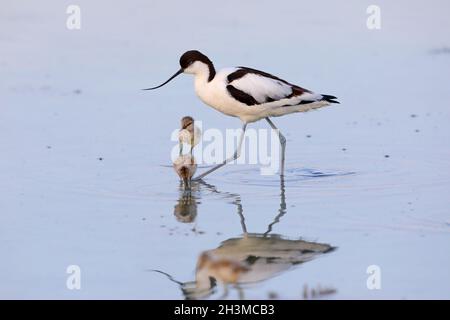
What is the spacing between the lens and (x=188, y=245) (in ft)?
24.8

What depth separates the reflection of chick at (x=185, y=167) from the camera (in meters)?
9.20

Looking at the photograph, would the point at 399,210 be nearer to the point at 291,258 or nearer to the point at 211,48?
the point at 291,258

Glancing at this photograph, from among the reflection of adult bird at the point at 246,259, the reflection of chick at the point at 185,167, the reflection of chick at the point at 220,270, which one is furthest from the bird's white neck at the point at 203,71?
the reflection of chick at the point at 220,270

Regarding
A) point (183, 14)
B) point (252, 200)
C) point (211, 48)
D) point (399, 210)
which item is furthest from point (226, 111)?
point (183, 14)

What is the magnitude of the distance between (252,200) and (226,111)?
A: 4.68ft

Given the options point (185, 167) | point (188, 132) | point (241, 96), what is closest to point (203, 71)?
point (241, 96)

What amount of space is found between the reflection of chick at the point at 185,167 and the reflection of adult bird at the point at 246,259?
1.01m

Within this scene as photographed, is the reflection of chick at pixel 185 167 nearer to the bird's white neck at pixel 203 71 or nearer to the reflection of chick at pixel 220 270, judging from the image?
the bird's white neck at pixel 203 71

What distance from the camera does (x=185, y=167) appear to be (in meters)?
9.17

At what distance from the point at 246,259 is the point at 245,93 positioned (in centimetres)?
284

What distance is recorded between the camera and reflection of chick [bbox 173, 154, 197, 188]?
920 cm

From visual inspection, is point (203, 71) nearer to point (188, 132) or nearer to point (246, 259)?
point (188, 132)

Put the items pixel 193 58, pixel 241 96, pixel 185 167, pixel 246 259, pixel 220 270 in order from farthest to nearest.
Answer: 1. pixel 193 58
2. pixel 241 96
3. pixel 185 167
4. pixel 246 259
5. pixel 220 270

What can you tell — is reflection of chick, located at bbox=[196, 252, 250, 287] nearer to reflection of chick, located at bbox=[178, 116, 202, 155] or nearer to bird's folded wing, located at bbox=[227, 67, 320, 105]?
bird's folded wing, located at bbox=[227, 67, 320, 105]
